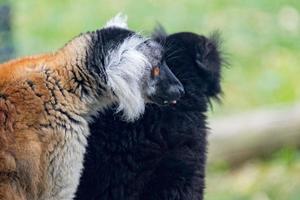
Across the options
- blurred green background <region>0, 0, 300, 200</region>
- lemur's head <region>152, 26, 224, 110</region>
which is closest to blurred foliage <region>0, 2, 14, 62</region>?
blurred green background <region>0, 0, 300, 200</region>

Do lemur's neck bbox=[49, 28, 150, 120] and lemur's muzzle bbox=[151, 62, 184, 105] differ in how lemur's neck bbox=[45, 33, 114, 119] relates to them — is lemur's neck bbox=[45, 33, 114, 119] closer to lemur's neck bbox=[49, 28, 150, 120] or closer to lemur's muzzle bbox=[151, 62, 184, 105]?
lemur's neck bbox=[49, 28, 150, 120]

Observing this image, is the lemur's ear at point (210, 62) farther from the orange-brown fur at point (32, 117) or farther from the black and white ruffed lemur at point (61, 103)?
the orange-brown fur at point (32, 117)

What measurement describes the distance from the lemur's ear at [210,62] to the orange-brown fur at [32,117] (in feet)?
2.58

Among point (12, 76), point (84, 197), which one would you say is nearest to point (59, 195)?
point (84, 197)

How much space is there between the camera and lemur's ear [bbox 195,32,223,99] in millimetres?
6676

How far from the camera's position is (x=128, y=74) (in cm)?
621

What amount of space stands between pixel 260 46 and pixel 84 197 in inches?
254

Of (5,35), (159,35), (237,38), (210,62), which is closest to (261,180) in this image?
(5,35)

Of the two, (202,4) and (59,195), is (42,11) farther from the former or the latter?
(59,195)

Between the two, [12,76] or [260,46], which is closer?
[12,76]

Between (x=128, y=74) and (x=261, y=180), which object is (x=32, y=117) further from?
(x=261, y=180)

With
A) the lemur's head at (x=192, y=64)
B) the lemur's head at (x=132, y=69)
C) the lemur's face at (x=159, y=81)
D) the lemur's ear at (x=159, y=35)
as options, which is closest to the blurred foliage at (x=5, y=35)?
the lemur's ear at (x=159, y=35)

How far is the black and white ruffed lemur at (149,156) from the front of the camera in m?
6.31

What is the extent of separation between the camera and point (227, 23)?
13039 mm
